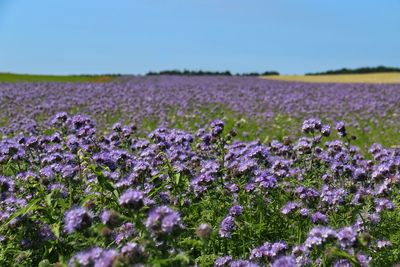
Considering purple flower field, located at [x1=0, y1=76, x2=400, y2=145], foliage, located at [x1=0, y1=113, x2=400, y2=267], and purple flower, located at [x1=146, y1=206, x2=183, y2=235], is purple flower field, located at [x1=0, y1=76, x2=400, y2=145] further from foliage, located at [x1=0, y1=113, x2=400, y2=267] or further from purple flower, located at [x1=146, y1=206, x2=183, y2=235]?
purple flower, located at [x1=146, y1=206, x2=183, y2=235]

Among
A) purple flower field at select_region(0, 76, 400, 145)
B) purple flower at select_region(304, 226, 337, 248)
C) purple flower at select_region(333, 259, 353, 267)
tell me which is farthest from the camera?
purple flower field at select_region(0, 76, 400, 145)

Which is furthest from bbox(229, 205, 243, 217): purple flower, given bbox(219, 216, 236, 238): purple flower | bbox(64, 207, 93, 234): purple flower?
bbox(64, 207, 93, 234): purple flower

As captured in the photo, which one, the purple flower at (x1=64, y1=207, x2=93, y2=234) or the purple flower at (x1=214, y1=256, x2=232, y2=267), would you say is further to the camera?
the purple flower at (x1=214, y1=256, x2=232, y2=267)

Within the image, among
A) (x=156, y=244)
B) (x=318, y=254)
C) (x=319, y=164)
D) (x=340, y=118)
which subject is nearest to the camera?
(x=156, y=244)

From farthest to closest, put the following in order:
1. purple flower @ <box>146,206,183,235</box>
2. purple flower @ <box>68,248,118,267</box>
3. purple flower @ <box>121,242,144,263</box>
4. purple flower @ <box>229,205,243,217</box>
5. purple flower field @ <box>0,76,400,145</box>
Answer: purple flower field @ <box>0,76,400,145</box> → purple flower @ <box>229,205,243,217</box> → purple flower @ <box>146,206,183,235</box> → purple flower @ <box>121,242,144,263</box> → purple flower @ <box>68,248,118,267</box>

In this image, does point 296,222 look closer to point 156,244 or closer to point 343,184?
point 343,184

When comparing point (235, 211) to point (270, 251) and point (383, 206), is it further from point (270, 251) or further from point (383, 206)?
point (383, 206)

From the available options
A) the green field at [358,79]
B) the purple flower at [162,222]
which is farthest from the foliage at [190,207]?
the green field at [358,79]

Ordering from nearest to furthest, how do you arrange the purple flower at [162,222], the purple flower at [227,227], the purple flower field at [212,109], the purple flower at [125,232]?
the purple flower at [162,222], the purple flower at [125,232], the purple flower at [227,227], the purple flower field at [212,109]

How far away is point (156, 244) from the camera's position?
4.00 m

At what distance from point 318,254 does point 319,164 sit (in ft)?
10.0

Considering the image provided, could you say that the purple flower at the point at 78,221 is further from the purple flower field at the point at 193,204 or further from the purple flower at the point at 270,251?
the purple flower at the point at 270,251

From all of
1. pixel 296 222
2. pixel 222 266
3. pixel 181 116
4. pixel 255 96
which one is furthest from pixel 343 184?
pixel 255 96

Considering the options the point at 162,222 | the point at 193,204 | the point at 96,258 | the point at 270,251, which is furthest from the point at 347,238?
the point at 193,204
